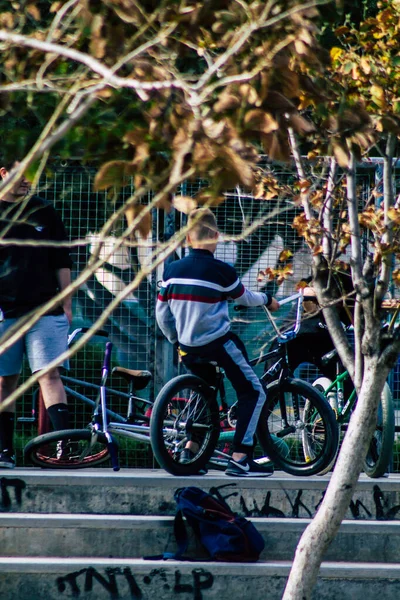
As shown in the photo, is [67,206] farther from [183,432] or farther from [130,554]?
[130,554]

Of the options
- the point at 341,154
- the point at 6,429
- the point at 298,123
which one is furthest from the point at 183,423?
the point at 298,123

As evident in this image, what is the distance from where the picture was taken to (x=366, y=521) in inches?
249

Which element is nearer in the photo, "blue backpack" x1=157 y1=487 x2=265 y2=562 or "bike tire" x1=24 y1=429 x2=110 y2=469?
"blue backpack" x1=157 y1=487 x2=265 y2=562

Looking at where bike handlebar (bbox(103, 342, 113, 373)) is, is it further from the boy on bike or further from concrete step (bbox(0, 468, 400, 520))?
concrete step (bbox(0, 468, 400, 520))

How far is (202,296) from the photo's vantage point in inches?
266

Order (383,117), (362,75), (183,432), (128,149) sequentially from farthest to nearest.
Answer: (183,432), (362,75), (383,117), (128,149)

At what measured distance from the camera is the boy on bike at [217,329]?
675 cm

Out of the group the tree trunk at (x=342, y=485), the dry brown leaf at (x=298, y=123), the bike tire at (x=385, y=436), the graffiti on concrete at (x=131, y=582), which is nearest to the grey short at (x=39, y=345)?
the graffiti on concrete at (x=131, y=582)

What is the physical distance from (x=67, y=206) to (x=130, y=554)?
129 inches

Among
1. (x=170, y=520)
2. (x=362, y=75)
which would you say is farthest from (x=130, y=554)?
(x=362, y=75)

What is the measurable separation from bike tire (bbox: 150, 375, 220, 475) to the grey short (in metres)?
0.76

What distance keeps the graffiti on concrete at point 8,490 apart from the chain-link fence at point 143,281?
1.61 m

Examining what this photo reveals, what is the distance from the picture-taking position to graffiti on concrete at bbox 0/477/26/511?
629cm

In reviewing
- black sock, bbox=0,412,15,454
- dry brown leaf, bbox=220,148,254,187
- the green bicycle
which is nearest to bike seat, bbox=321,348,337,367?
the green bicycle
